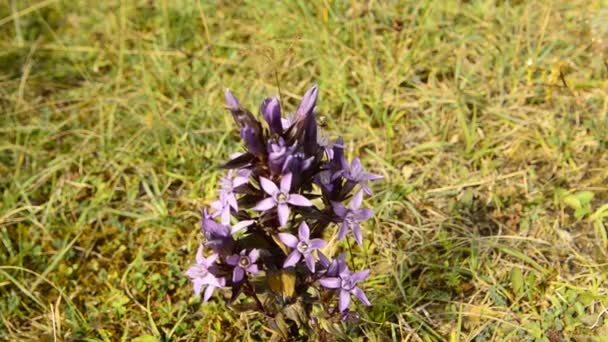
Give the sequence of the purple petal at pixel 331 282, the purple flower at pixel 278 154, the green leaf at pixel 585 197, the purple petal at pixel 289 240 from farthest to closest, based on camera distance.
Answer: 1. the green leaf at pixel 585 197
2. the purple petal at pixel 331 282
3. the purple petal at pixel 289 240
4. the purple flower at pixel 278 154

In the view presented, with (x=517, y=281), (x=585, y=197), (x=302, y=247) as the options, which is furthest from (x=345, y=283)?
(x=585, y=197)

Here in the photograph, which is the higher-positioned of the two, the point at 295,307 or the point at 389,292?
the point at 295,307

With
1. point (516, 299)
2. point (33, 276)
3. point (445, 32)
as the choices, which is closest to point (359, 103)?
point (445, 32)

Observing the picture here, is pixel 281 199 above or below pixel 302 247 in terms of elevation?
above

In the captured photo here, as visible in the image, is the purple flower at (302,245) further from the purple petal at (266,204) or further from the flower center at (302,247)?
the purple petal at (266,204)

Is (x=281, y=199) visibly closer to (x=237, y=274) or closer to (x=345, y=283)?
(x=237, y=274)

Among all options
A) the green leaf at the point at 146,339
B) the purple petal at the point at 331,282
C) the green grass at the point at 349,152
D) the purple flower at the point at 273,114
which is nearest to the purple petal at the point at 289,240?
the purple petal at the point at 331,282

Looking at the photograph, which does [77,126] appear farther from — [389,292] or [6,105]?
[389,292]
